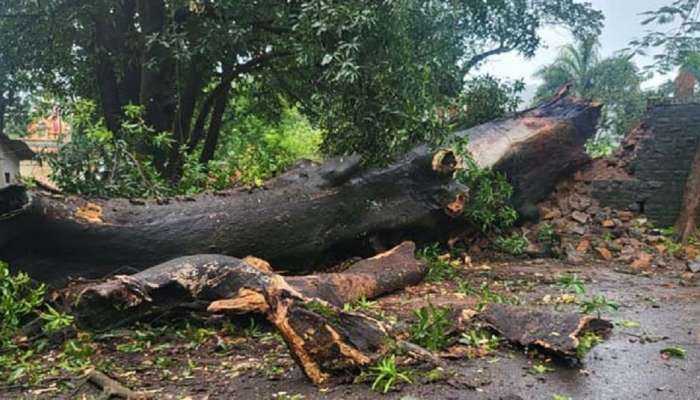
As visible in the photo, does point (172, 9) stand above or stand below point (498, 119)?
above

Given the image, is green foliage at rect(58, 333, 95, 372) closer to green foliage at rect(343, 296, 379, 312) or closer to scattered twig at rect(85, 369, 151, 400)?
scattered twig at rect(85, 369, 151, 400)

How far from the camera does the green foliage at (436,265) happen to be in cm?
560

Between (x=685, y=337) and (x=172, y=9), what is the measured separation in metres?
6.46

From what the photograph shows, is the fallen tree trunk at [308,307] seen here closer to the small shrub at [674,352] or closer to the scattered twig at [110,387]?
the small shrub at [674,352]

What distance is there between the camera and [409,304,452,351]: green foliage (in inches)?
116

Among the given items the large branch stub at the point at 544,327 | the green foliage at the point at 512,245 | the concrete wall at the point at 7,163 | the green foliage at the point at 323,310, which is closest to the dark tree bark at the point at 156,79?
the concrete wall at the point at 7,163

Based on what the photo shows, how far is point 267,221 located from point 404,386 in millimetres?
2719

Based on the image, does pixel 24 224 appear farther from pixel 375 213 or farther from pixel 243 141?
pixel 243 141

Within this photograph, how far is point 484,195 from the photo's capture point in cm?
665

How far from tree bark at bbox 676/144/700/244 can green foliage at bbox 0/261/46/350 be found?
736 cm

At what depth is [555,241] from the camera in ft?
24.6

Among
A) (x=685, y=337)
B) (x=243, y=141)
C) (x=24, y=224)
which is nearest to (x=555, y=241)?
(x=685, y=337)

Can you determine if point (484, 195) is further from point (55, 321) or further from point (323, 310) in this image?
point (55, 321)

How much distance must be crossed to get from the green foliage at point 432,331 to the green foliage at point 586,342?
633 mm
